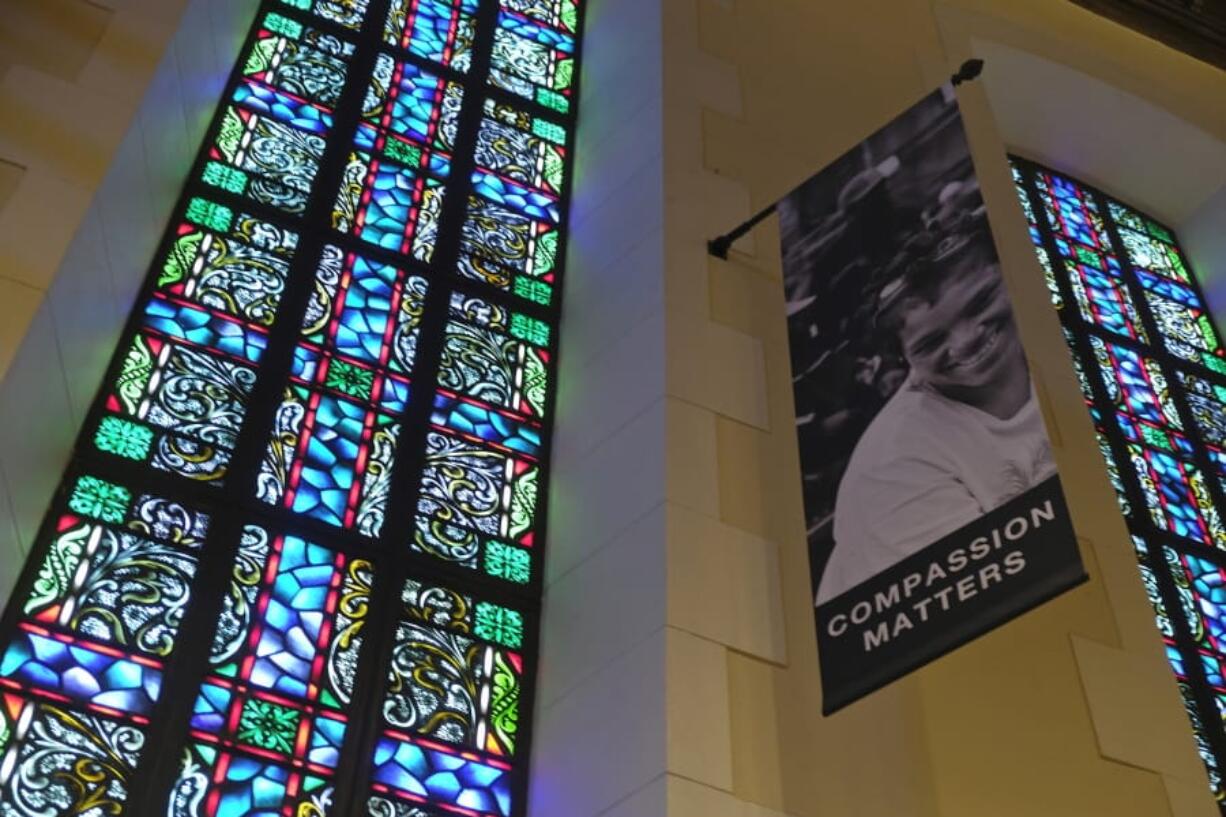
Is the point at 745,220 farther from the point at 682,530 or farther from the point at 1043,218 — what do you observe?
the point at 1043,218

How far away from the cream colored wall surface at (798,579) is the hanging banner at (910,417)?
1.20ft

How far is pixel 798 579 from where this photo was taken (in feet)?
15.6

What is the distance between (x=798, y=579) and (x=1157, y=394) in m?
3.51

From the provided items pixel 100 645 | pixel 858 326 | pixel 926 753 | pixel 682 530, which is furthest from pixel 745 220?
pixel 100 645

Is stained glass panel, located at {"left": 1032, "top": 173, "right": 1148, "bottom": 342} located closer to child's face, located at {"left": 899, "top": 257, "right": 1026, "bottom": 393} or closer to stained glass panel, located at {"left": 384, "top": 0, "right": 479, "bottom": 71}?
stained glass panel, located at {"left": 384, "top": 0, "right": 479, "bottom": 71}

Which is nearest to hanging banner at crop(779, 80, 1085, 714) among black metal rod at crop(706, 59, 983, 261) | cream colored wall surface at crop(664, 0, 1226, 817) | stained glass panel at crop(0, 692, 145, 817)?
black metal rod at crop(706, 59, 983, 261)

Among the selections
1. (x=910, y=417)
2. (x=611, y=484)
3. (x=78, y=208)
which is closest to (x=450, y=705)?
(x=611, y=484)

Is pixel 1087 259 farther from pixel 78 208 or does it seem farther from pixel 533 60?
pixel 78 208

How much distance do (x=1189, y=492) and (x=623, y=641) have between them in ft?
11.7

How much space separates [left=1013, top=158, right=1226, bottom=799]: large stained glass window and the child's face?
2.10 m

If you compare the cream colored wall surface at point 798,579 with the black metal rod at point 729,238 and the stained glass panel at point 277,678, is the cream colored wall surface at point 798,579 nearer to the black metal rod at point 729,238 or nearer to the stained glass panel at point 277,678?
the black metal rod at point 729,238

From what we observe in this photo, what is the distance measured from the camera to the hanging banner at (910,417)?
3678 mm

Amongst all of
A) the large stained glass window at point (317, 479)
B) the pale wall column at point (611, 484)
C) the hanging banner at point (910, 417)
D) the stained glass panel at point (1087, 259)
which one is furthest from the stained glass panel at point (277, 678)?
the stained glass panel at point (1087, 259)

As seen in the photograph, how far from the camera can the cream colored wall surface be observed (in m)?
4.39
